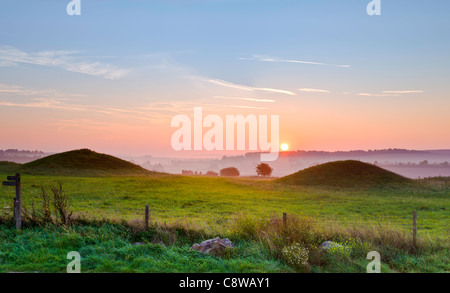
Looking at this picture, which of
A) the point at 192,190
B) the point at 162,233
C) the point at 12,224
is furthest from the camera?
the point at 192,190

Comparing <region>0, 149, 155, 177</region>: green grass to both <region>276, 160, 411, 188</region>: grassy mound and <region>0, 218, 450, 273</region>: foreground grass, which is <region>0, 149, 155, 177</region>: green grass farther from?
<region>0, 218, 450, 273</region>: foreground grass

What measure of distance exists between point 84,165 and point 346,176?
5778 centimetres

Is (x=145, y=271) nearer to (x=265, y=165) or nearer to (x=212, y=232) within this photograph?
(x=212, y=232)

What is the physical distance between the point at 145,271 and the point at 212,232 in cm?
457

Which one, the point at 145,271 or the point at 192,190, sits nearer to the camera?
the point at 145,271

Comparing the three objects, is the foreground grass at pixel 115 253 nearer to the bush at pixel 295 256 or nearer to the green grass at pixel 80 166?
the bush at pixel 295 256

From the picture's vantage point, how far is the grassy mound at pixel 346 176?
195 feet

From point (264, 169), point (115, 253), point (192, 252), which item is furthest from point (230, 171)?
point (115, 253)

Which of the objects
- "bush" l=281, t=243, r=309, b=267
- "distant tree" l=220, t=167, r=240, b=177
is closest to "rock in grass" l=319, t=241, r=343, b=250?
"bush" l=281, t=243, r=309, b=267

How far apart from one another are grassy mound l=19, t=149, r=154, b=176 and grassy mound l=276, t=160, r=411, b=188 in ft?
114

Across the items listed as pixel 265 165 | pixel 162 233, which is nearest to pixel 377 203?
pixel 162 233

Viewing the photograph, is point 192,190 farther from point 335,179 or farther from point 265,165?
point 265,165

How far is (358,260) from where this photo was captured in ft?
38.1
